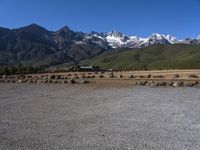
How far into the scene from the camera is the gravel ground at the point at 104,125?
13758mm

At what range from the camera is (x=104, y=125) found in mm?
17422

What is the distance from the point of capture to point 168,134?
1509cm

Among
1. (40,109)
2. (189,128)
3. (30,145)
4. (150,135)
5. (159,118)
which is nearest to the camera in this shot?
(30,145)

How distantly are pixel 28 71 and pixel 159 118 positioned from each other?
277ft

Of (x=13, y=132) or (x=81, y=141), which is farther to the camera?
(x=13, y=132)

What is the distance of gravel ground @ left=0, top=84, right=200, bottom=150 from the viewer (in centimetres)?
1376

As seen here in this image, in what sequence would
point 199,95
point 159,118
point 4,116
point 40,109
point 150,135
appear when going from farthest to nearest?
point 199,95, point 40,109, point 4,116, point 159,118, point 150,135

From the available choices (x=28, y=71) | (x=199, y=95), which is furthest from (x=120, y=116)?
(x=28, y=71)

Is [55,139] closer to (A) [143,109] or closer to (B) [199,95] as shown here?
(A) [143,109]

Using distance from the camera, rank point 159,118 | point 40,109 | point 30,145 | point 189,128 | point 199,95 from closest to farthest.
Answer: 1. point 30,145
2. point 189,128
3. point 159,118
4. point 40,109
5. point 199,95

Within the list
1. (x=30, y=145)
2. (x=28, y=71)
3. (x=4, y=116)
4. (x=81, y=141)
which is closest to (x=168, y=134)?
(x=81, y=141)

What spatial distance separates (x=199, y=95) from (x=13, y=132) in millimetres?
16494

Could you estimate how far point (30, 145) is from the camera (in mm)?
13859

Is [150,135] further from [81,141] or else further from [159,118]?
[159,118]
